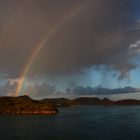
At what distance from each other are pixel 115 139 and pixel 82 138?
12.7 meters

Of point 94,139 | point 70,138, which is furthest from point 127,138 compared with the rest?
point 70,138

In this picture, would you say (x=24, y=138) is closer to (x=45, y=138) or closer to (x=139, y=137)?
(x=45, y=138)

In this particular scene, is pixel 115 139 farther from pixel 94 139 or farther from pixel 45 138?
pixel 45 138

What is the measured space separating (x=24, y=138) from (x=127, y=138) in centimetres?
3895

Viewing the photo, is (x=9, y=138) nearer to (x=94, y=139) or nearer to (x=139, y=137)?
(x=94, y=139)

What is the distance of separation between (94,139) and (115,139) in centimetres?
767

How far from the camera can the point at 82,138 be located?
355 ft

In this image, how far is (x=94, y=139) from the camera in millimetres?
104875

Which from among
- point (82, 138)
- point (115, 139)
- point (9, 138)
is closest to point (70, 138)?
point (82, 138)

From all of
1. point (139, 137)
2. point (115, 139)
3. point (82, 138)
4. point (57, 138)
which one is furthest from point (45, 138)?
point (139, 137)

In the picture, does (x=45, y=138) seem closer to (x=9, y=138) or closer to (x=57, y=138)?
(x=57, y=138)

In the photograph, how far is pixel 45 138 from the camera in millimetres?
107125

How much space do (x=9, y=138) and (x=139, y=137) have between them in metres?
49.8

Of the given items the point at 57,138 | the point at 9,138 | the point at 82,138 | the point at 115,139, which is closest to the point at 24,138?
the point at 9,138
